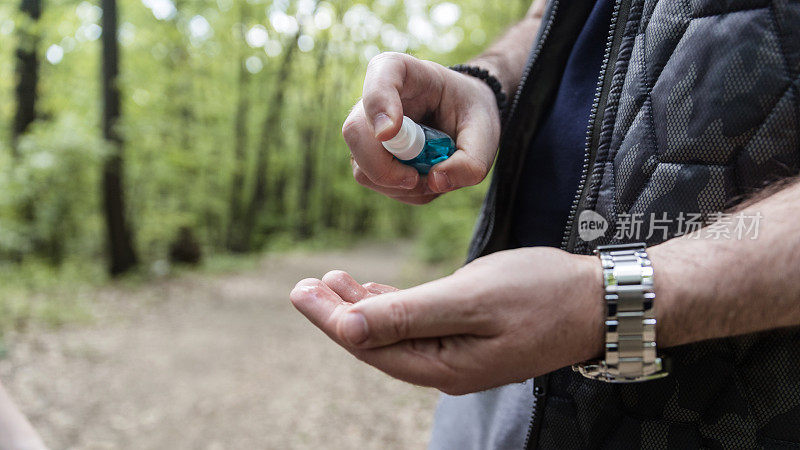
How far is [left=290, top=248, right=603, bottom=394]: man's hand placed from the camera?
0.77 metres

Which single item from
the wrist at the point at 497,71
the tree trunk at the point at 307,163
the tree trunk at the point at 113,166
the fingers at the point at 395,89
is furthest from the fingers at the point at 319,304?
the tree trunk at the point at 307,163

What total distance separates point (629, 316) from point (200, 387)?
6.09 metres

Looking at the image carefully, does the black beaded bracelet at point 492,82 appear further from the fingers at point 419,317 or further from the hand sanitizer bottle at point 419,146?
the fingers at point 419,317

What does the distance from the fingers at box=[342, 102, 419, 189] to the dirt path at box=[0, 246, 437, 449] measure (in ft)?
14.0

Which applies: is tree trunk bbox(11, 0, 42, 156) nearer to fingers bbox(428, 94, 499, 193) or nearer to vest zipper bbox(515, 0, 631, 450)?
fingers bbox(428, 94, 499, 193)

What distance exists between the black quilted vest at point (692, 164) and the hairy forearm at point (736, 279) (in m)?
0.11

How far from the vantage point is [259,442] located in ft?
16.0

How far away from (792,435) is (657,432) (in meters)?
0.21

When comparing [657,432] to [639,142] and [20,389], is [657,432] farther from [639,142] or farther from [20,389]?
[20,389]

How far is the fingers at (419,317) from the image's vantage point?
764 millimetres

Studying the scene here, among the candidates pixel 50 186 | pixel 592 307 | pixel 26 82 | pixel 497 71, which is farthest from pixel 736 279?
pixel 26 82

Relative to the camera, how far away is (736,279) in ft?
2.40

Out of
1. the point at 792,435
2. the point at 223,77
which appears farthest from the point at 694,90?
the point at 223,77

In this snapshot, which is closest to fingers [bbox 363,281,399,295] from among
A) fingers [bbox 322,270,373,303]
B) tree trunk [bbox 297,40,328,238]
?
fingers [bbox 322,270,373,303]
